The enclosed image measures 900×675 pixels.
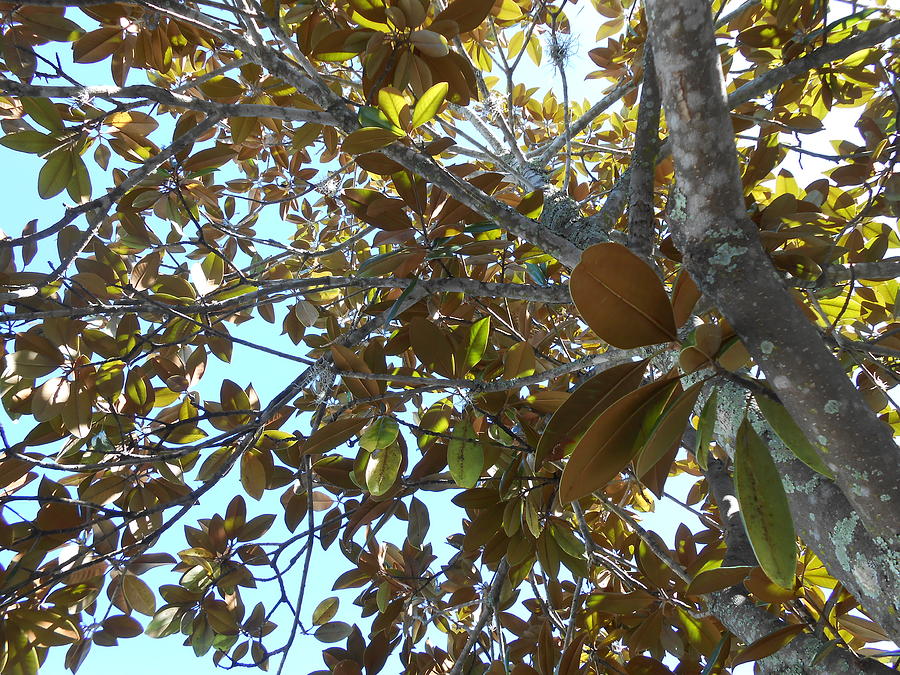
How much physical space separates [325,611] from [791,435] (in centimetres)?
164

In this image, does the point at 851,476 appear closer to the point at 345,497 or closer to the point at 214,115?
the point at 214,115

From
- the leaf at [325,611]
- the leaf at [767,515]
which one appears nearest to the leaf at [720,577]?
the leaf at [767,515]

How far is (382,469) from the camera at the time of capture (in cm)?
112

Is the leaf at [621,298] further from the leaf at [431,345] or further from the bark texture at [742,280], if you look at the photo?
the leaf at [431,345]

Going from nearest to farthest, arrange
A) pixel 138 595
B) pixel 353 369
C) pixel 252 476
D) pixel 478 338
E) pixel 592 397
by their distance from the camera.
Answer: pixel 592 397, pixel 353 369, pixel 478 338, pixel 252 476, pixel 138 595

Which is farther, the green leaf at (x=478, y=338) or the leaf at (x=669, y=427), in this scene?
the green leaf at (x=478, y=338)

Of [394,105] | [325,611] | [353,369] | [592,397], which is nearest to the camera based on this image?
[592,397]

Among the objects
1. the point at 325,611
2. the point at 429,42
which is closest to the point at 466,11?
the point at 429,42

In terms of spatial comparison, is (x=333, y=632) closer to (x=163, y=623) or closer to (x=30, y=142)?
(x=163, y=623)

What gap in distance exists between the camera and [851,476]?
0.54 meters

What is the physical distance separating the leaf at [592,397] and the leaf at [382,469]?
47 centimetres

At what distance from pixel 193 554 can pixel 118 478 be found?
0.92 ft

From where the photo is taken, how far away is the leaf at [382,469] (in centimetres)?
110

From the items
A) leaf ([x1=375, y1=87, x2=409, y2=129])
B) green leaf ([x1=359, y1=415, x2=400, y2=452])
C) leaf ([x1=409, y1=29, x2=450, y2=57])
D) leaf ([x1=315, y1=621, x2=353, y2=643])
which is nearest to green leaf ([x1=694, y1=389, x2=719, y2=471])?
green leaf ([x1=359, y1=415, x2=400, y2=452])
